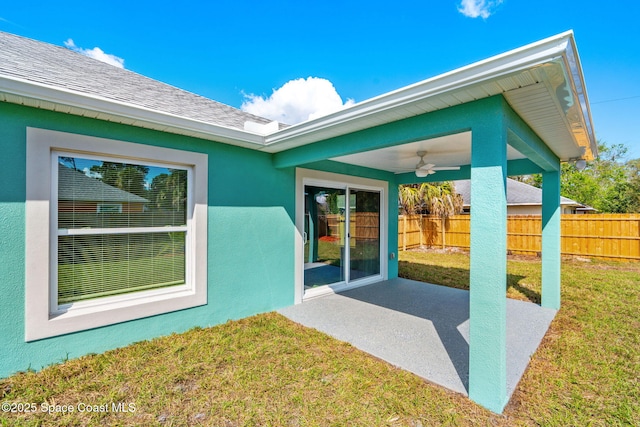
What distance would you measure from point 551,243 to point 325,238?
190 inches

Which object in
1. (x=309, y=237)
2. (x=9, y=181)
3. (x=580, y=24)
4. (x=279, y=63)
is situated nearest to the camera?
(x=9, y=181)

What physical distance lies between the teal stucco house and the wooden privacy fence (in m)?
8.86

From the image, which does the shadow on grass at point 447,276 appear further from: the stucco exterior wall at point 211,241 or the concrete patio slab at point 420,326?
the stucco exterior wall at point 211,241

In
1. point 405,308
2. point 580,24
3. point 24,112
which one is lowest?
point 405,308

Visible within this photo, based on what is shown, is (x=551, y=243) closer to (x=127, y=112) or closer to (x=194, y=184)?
(x=194, y=184)

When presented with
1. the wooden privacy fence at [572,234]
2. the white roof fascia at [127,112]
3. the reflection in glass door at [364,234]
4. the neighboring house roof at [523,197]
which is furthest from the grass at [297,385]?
the neighboring house roof at [523,197]

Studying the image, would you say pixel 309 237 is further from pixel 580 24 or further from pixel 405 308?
pixel 580 24

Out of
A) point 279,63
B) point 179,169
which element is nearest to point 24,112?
point 179,169

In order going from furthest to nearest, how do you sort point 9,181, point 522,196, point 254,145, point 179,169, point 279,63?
point 522,196 → point 279,63 → point 254,145 → point 179,169 → point 9,181

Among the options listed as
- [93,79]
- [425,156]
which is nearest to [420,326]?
[425,156]

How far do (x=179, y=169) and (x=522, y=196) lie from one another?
1867 centimetres

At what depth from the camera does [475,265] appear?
2.79 metres

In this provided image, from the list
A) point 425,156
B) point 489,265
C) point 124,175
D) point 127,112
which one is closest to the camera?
point 489,265

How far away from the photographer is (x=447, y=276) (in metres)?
8.76
